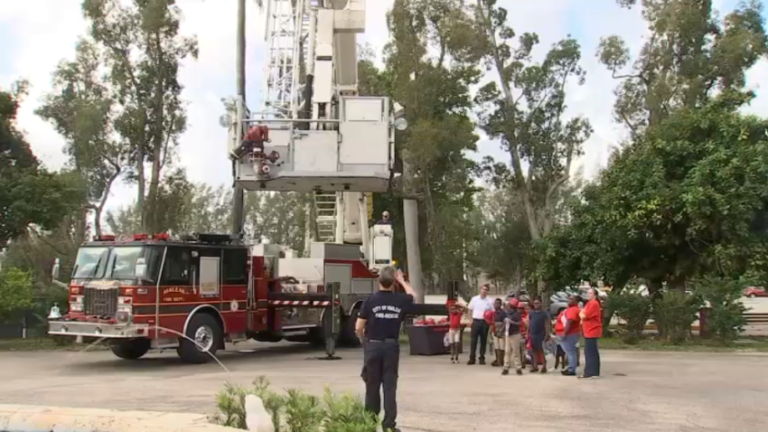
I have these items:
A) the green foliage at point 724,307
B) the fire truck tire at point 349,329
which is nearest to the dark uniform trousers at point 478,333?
the fire truck tire at point 349,329

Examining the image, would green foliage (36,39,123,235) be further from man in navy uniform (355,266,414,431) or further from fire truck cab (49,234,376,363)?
man in navy uniform (355,266,414,431)

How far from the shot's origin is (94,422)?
246 inches

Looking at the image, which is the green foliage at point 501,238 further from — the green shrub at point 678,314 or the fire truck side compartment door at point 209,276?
the fire truck side compartment door at point 209,276

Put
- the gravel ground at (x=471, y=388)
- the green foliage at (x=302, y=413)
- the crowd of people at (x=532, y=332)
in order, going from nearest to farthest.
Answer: the green foliage at (x=302, y=413), the gravel ground at (x=471, y=388), the crowd of people at (x=532, y=332)

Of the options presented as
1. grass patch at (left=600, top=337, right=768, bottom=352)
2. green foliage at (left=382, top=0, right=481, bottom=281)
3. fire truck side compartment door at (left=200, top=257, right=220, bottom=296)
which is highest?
green foliage at (left=382, top=0, right=481, bottom=281)

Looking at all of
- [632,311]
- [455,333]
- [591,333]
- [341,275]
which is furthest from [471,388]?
[632,311]

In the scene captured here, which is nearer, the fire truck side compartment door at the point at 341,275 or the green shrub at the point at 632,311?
the fire truck side compartment door at the point at 341,275

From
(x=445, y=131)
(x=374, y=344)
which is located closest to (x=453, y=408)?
(x=374, y=344)

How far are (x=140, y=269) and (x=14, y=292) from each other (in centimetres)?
719

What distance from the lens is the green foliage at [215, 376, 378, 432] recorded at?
581cm

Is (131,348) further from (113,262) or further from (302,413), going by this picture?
(302,413)

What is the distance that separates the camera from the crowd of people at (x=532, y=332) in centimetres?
1338

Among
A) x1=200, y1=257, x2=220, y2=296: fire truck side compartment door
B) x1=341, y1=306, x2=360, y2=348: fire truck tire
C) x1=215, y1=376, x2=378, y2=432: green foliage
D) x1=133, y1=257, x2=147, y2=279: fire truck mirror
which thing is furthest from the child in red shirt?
x1=215, y1=376, x2=378, y2=432: green foliage

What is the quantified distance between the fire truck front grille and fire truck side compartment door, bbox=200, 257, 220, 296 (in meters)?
1.82
